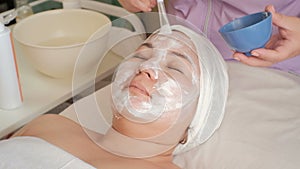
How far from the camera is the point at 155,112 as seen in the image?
1119 millimetres

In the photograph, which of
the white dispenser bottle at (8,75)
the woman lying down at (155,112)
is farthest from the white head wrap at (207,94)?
the white dispenser bottle at (8,75)

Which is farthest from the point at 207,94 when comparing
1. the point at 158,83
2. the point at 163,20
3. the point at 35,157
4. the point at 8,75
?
the point at 8,75

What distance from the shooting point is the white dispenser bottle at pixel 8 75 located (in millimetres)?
1259

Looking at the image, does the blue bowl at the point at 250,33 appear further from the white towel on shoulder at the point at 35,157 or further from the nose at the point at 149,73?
the white towel on shoulder at the point at 35,157

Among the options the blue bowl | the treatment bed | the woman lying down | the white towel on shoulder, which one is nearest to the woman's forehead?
the woman lying down

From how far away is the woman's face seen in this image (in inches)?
43.6

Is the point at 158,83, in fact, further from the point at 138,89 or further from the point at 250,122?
the point at 250,122

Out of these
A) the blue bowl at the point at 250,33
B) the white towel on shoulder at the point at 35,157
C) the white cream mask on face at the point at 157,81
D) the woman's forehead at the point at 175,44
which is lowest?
A: the white towel on shoulder at the point at 35,157

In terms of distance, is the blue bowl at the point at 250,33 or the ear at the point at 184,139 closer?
the blue bowl at the point at 250,33

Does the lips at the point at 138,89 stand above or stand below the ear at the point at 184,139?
above

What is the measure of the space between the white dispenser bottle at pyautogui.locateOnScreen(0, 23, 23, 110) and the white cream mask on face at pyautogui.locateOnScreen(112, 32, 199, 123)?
31 centimetres

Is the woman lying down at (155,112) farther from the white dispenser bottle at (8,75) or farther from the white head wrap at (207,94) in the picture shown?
the white dispenser bottle at (8,75)

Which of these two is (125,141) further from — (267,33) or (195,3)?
(195,3)

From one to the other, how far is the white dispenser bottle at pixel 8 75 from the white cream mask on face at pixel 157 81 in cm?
31
